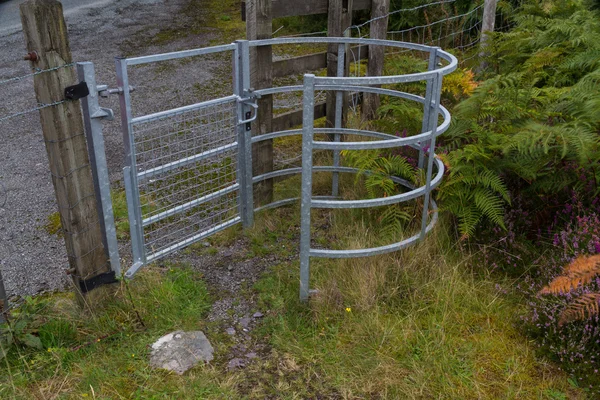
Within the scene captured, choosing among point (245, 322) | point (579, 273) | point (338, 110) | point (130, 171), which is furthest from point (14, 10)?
point (579, 273)

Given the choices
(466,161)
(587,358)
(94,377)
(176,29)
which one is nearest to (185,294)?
(94,377)

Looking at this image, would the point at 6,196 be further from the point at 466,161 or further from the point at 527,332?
the point at 527,332

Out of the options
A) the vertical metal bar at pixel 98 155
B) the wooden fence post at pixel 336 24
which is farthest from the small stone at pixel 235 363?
the wooden fence post at pixel 336 24

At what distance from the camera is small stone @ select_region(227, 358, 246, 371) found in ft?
11.4

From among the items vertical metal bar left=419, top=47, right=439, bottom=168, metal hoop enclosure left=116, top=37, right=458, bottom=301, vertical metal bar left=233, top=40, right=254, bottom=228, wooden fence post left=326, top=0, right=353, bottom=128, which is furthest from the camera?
wooden fence post left=326, top=0, right=353, bottom=128

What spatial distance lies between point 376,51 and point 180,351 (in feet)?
14.1

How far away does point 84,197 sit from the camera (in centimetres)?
365

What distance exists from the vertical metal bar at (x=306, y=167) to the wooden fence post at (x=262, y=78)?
1.56 metres

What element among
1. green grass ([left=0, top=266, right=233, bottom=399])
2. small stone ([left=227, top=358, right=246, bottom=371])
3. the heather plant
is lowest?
small stone ([left=227, top=358, right=246, bottom=371])

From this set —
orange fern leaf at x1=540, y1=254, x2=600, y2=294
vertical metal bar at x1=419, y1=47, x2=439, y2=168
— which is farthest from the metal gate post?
orange fern leaf at x1=540, y1=254, x2=600, y2=294

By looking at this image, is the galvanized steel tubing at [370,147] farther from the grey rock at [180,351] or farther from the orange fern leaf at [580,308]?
the orange fern leaf at [580,308]

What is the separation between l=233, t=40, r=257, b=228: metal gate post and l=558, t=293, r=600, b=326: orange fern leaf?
283cm

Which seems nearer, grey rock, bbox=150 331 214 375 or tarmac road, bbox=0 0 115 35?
grey rock, bbox=150 331 214 375

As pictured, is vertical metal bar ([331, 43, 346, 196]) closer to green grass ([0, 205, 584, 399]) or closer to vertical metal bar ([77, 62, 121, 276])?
green grass ([0, 205, 584, 399])
